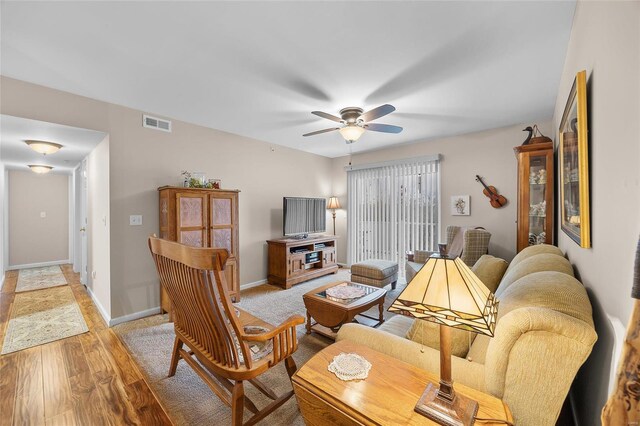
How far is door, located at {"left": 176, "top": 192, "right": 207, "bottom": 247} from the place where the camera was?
10.4 feet

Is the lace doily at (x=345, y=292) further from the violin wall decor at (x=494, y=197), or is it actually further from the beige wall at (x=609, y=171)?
the violin wall decor at (x=494, y=197)

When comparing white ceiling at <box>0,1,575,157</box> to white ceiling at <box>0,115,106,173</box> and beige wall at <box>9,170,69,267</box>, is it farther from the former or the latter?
beige wall at <box>9,170,69,267</box>

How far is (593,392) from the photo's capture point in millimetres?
1114

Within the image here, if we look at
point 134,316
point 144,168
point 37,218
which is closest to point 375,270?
point 134,316

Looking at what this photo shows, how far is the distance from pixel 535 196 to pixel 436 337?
2.38m

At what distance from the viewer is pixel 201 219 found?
3396 mm

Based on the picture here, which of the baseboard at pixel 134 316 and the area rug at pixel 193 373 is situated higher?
the baseboard at pixel 134 316

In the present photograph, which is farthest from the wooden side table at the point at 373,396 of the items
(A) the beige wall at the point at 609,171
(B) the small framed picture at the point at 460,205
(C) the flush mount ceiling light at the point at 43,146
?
(C) the flush mount ceiling light at the point at 43,146

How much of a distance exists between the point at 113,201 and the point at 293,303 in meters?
2.55

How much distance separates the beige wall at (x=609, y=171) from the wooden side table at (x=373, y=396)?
545mm

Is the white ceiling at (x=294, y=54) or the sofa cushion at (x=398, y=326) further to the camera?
the sofa cushion at (x=398, y=326)

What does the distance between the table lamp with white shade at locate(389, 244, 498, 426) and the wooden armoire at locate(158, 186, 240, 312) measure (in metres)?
2.96

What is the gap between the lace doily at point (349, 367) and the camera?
1.11m

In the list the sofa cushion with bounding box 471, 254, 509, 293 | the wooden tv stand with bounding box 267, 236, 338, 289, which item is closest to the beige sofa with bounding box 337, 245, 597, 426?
the sofa cushion with bounding box 471, 254, 509, 293
